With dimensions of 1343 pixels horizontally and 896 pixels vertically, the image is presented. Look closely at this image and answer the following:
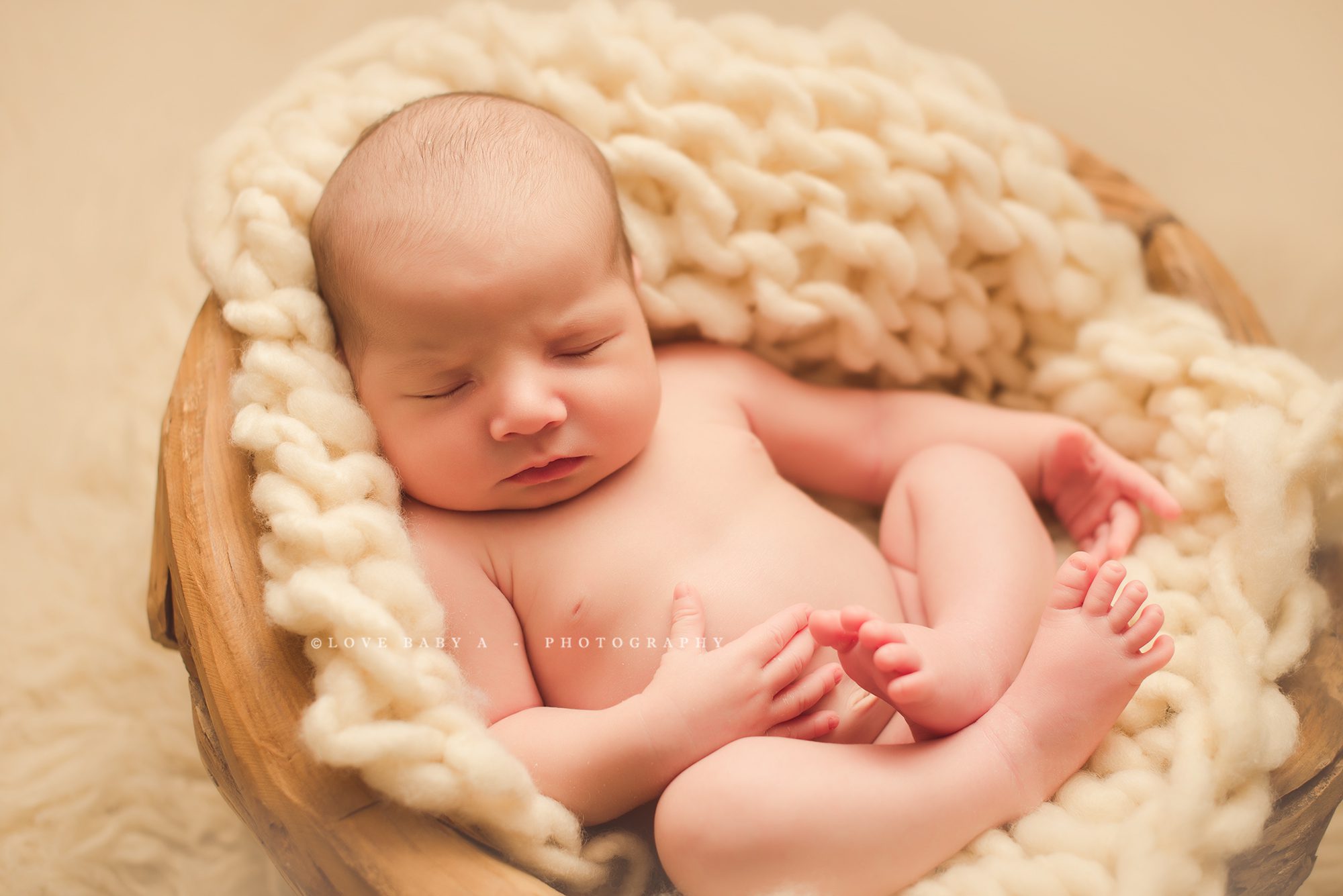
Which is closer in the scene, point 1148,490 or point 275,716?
point 275,716

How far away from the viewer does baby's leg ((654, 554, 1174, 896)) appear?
75 centimetres

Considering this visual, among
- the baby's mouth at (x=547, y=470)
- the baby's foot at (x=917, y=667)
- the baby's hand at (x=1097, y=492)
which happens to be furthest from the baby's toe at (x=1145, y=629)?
the baby's mouth at (x=547, y=470)

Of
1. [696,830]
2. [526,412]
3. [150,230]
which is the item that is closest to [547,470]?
[526,412]

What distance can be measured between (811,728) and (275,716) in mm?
412

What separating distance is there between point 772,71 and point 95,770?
1.00m

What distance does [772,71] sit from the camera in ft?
3.47

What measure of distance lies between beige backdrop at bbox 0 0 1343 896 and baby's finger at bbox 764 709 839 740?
61 cm

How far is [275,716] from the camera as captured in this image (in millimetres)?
754

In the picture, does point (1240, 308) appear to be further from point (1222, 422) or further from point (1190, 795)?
point (1190, 795)

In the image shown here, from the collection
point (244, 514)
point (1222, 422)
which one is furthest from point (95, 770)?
point (1222, 422)

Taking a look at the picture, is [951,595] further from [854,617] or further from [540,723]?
[540,723]

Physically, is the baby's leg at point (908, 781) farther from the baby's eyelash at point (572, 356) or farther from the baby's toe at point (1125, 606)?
the baby's eyelash at point (572, 356)

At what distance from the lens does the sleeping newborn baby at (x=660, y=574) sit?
78 cm

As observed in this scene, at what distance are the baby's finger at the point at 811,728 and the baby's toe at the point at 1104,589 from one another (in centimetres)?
22
